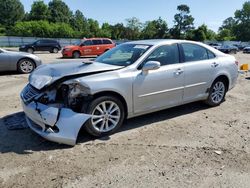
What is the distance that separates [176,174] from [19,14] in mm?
95073

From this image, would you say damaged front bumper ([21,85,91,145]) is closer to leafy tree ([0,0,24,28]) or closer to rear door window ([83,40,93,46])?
rear door window ([83,40,93,46])

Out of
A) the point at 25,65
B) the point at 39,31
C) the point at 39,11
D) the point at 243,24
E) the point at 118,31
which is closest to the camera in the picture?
the point at 25,65

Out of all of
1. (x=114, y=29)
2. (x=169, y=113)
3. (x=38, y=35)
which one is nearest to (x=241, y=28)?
(x=114, y=29)

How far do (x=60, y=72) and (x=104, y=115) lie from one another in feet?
3.26

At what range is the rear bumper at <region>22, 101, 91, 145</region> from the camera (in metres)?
3.79

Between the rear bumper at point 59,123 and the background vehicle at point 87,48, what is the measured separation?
17.2 m

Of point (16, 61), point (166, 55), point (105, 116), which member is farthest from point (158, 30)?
point (105, 116)

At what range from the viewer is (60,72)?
4.20 m

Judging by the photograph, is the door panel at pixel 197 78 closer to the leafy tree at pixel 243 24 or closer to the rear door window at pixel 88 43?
the rear door window at pixel 88 43

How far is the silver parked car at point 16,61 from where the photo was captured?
9.88m

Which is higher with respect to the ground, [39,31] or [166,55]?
[39,31]

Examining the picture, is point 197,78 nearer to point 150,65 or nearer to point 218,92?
point 218,92

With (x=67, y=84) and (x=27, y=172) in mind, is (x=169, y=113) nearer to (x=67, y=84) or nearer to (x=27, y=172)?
(x=67, y=84)

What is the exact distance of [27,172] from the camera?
10.6 ft
